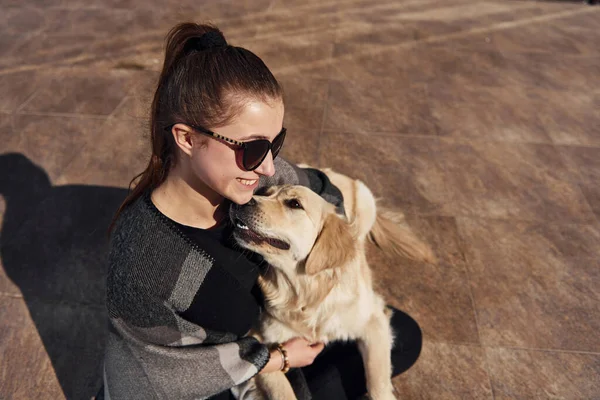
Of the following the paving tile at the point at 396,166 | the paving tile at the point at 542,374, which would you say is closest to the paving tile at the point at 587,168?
the paving tile at the point at 396,166

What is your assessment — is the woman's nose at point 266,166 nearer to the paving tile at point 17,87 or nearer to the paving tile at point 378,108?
the paving tile at point 378,108

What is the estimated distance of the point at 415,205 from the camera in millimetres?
3316

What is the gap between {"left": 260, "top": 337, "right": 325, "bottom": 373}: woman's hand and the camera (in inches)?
76.4

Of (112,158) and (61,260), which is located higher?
(112,158)

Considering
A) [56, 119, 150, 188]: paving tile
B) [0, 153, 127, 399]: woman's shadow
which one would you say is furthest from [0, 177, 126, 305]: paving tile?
[56, 119, 150, 188]: paving tile

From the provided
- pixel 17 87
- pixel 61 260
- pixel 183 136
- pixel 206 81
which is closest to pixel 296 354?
pixel 183 136

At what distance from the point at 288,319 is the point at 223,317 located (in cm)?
Answer: 39

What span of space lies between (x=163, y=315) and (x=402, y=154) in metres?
2.74

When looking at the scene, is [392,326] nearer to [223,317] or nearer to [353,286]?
[353,286]

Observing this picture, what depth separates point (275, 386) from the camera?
6.29 ft

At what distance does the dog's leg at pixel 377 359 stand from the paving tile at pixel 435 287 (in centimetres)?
51

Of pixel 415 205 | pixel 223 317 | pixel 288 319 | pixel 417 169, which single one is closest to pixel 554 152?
pixel 417 169

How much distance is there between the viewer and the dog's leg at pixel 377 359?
2.03m

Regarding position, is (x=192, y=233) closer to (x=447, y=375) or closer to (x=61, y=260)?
(x=447, y=375)
